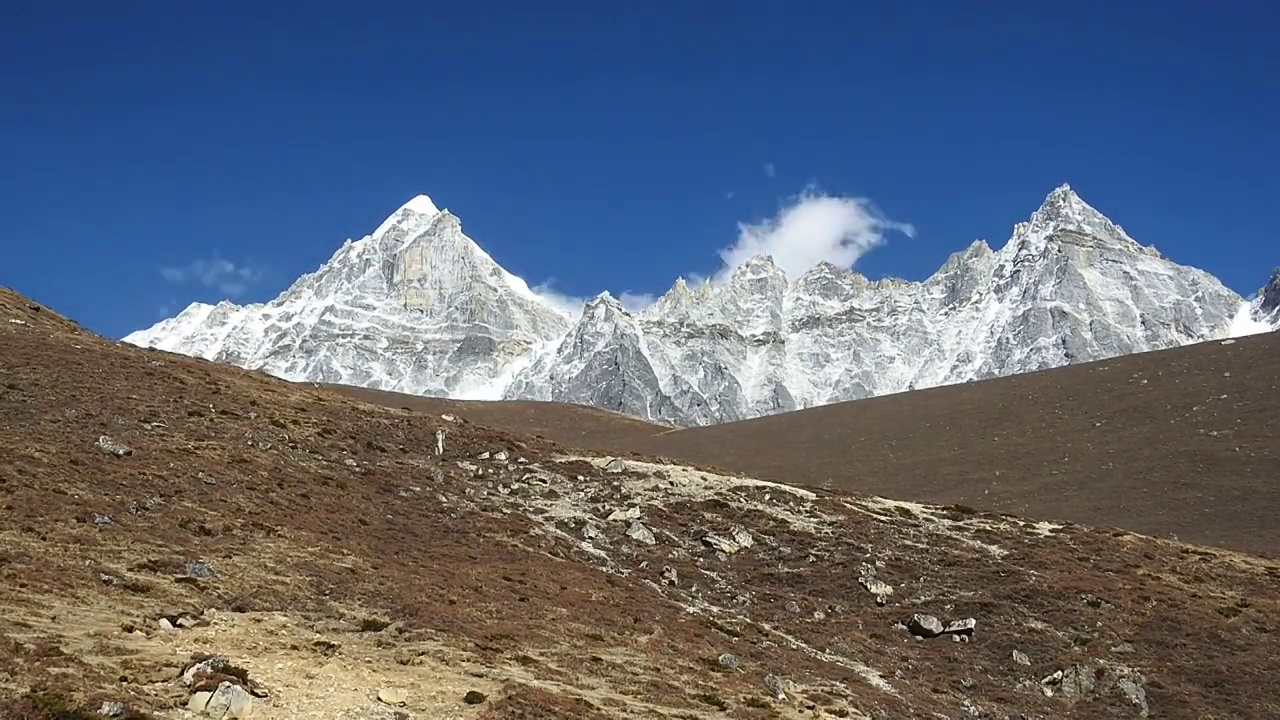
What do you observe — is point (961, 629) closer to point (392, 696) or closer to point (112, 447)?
point (392, 696)

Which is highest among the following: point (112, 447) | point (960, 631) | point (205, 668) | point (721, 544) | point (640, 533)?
point (721, 544)

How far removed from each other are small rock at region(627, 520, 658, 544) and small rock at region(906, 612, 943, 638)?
36.8 ft

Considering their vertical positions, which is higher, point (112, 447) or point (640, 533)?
point (640, 533)

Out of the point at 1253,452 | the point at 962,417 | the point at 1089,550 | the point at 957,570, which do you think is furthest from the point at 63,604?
Answer: the point at 962,417

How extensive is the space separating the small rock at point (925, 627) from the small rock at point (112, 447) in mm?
29614

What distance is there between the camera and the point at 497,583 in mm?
31453

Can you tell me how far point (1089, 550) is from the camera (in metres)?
45.8

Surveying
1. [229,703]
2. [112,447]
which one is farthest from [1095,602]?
[112,447]

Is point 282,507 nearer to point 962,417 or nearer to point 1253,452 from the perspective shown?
A: point 1253,452

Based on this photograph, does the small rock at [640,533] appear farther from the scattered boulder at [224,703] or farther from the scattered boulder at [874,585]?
the scattered boulder at [224,703]

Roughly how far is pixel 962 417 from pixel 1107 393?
12.8 meters

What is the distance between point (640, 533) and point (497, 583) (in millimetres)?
11263

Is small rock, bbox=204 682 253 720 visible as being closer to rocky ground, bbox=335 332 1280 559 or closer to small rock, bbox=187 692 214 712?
small rock, bbox=187 692 214 712

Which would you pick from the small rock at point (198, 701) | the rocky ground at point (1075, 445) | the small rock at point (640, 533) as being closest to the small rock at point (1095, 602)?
the small rock at point (640, 533)
